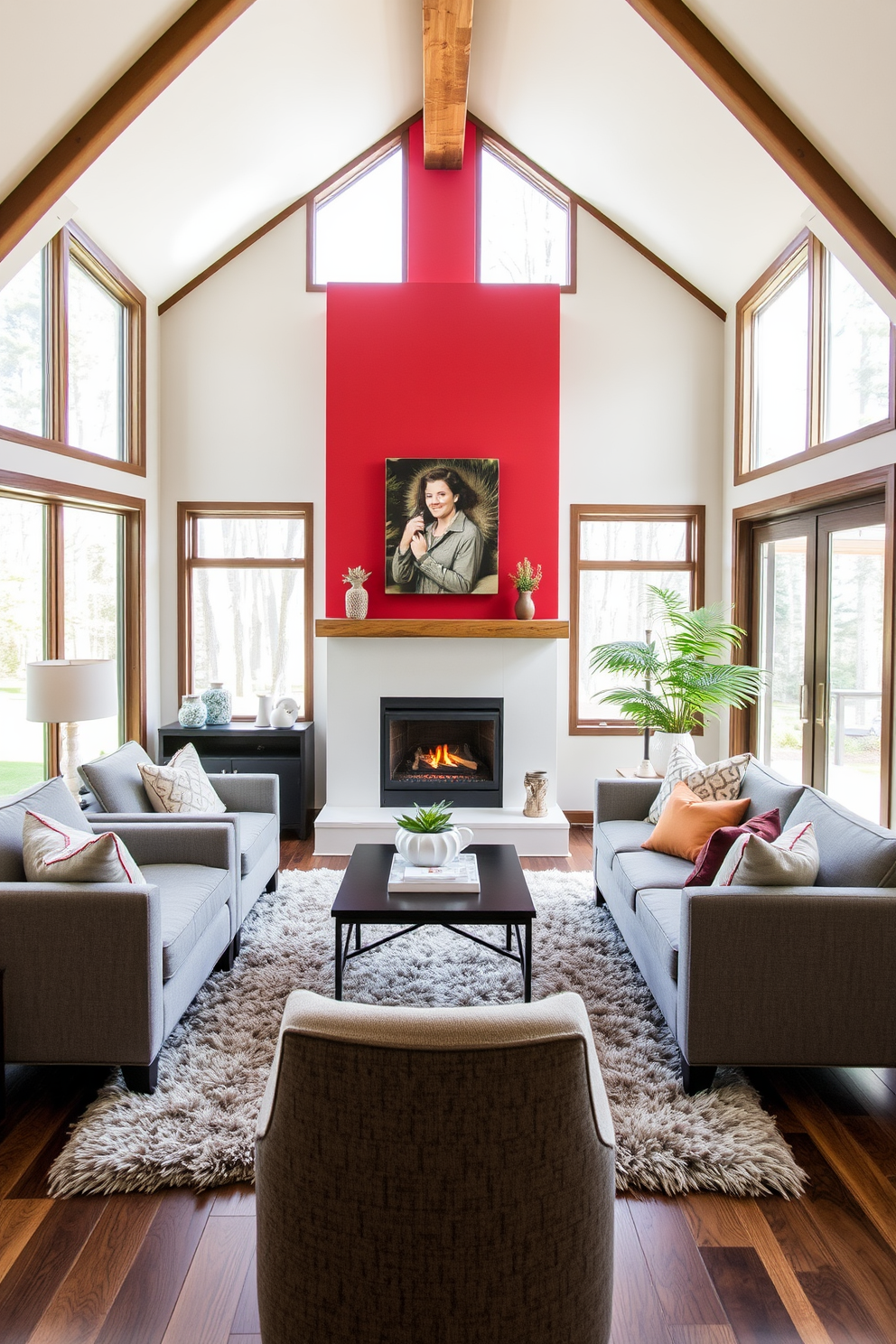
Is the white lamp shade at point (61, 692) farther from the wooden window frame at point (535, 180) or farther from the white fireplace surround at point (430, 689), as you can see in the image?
the wooden window frame at point (535, 180)

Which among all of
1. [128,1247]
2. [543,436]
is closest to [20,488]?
[543,436]

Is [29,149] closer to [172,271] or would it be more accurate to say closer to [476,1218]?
[172,271]

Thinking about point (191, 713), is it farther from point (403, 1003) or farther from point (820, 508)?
point (820, 508)

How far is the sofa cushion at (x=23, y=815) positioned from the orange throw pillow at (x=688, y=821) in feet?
7.65

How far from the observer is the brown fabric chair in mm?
1273

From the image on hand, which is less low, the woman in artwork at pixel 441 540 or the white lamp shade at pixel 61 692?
the woman in artwork at pixel 441 540

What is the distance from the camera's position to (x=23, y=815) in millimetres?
2930

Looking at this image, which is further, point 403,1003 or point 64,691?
point 64,691

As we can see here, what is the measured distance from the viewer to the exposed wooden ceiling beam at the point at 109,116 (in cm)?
357

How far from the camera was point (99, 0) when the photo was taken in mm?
3188

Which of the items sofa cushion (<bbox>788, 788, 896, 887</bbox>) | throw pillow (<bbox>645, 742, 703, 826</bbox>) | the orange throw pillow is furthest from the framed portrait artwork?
sofa cushion (<bbox>788, 788, 896, 887</bbox>)

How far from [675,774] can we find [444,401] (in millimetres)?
3029

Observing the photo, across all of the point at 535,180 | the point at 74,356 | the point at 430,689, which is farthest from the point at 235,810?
the point at 535,180

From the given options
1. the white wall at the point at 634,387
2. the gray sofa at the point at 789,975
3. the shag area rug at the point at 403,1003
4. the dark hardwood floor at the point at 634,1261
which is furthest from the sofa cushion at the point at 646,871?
the white wall at the point at 634,387
